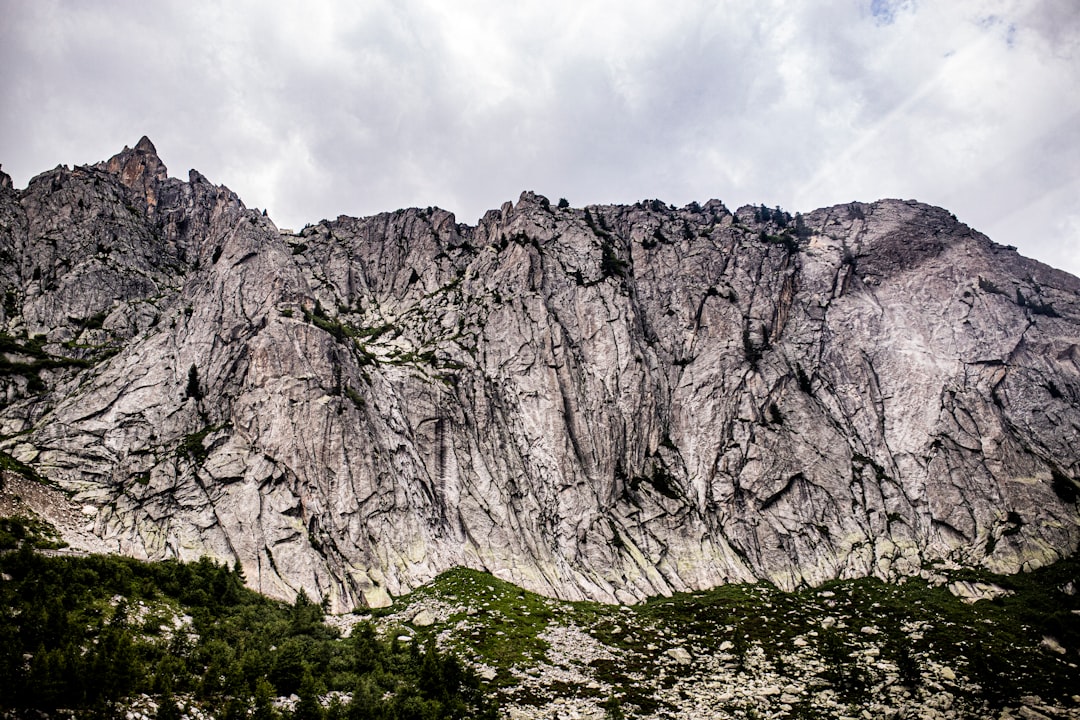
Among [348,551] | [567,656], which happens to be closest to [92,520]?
[348,551]

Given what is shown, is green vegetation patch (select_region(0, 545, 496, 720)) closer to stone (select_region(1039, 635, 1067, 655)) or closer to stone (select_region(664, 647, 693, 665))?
stone (select_region(664, 647, 693, 665))

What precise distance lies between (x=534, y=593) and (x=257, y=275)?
68.9m

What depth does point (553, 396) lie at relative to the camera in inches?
3807

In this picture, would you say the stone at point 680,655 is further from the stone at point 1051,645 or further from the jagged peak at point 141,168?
the jagged peak at point 141,168

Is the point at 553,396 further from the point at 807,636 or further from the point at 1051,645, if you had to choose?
the point at 1051,645

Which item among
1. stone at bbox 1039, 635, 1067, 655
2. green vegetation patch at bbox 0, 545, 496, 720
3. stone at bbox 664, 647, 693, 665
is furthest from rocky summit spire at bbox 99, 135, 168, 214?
stone at bbox 1039, 635, 1067, 655

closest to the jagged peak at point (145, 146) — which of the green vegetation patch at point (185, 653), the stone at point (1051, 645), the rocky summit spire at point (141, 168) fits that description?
the rocky summit spire at point (141, 168)

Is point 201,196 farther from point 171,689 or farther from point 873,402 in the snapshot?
point 873,402

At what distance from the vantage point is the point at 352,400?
84000 millimetres

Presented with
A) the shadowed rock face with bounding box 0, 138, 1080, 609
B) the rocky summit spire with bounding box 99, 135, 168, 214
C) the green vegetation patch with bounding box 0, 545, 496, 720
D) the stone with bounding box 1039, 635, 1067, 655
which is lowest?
the stone with bounding box 1039, 635, 1067, 655

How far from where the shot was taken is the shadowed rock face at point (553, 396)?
73000mm

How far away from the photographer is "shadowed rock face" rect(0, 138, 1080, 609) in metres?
73.0

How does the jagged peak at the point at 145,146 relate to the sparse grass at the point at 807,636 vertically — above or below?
above

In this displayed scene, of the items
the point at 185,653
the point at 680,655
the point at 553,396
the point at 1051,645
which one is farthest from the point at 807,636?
the point at 185,653
